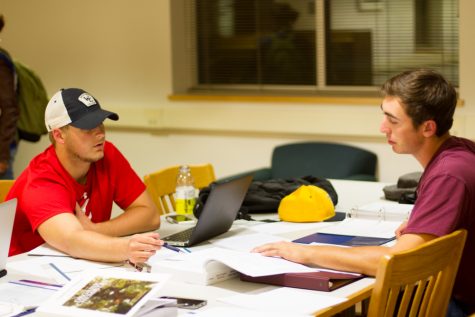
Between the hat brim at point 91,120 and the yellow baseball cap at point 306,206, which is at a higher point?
the hat brim at point 91,120

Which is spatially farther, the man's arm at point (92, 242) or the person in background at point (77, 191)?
the person in background at point (77, 191)

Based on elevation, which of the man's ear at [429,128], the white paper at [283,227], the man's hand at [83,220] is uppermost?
the man's ear at [429,128]

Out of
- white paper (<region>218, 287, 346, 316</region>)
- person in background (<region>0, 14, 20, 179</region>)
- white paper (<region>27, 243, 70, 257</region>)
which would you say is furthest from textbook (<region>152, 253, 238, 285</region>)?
person in background (<region>0, 14, 20, 179</region>)

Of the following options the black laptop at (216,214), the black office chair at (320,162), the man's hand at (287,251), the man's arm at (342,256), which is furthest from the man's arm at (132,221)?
the black office chair at (320,162)

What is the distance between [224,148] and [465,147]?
346 cm

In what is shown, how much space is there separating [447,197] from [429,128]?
255mm

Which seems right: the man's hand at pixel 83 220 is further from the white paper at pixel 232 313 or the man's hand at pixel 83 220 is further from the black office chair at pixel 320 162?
the black office chair at pixel 320 162

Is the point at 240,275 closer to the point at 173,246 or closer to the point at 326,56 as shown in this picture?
the point at 173,246

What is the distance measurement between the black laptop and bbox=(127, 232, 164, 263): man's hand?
269mm

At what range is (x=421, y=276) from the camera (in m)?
2.34

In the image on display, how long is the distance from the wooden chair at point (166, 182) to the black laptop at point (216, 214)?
2.16ft

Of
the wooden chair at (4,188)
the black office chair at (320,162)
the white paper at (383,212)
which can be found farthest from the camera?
the black office chair at (320,162)

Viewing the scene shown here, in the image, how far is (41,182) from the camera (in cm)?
308

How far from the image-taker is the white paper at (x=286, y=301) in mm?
2340
